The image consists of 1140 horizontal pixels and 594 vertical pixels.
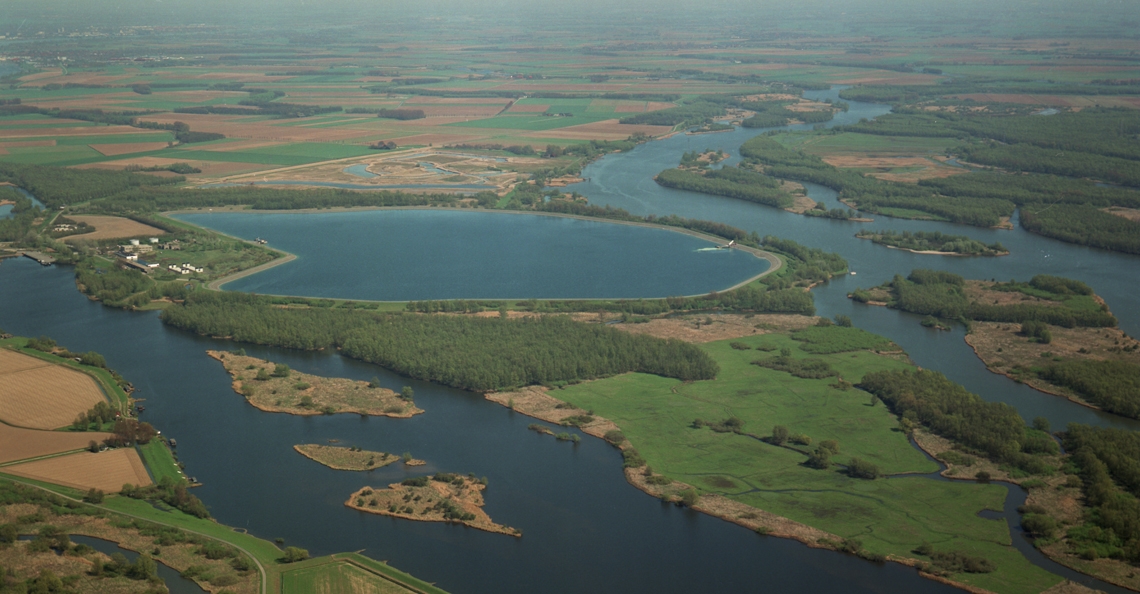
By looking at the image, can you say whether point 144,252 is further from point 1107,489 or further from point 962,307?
point 1107,489

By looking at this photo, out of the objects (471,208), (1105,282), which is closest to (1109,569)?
(1105,282)

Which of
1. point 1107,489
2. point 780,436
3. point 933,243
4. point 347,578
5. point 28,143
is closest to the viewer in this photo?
point 347,578

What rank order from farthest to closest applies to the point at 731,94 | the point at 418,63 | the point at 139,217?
the point at 418,63 → the point at 731,94 → the point at 139,217

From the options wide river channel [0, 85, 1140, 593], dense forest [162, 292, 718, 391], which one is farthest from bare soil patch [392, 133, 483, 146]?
dense forest [162, 292, 718, 391]

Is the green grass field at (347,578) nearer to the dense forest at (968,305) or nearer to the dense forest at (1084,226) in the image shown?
the dense forest at (968,305)

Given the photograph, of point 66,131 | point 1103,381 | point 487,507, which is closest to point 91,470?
point 487,507

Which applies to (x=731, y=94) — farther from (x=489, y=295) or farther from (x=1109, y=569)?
(x=1109, y=569)
